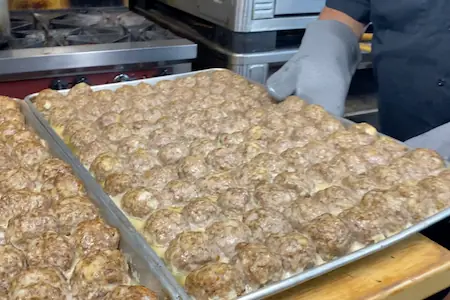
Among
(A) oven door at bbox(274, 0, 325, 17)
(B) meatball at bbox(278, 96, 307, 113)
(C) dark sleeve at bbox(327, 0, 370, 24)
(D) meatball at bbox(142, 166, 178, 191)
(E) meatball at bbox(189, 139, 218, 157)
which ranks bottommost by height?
(D) meatball at bbox(142, 166, 178, 191)

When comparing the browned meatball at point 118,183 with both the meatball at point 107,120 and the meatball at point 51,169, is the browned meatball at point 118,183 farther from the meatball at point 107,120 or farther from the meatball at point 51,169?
the meatball at point 107,120

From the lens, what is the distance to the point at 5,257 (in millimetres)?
988

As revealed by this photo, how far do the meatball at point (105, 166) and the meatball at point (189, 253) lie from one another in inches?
13.3

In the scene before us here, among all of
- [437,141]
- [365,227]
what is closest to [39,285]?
[365,227]

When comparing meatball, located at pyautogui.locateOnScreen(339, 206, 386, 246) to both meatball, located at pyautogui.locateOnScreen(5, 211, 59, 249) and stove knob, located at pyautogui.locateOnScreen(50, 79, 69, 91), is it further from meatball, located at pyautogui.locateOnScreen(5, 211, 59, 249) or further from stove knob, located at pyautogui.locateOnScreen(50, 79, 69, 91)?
stove knob, located at pyautogui.locateOnScreen(50, 79, 69, 91)

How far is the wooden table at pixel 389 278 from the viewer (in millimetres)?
1035

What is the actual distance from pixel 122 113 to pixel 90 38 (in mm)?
845

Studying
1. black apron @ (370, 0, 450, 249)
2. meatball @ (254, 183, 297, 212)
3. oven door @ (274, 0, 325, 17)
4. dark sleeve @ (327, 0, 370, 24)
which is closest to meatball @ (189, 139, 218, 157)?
meatball @ (254, 183, 297, 212)

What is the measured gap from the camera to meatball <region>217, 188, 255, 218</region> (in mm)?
1227

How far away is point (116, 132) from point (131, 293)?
27.6 inches

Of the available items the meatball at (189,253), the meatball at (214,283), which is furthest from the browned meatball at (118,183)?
the meatball at (214,283)

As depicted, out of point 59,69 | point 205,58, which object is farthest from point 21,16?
point 205,58

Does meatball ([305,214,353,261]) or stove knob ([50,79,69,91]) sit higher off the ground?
meatball ([305,214,353,261])

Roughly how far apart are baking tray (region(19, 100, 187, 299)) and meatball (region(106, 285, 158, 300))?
0.11 ft
